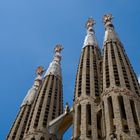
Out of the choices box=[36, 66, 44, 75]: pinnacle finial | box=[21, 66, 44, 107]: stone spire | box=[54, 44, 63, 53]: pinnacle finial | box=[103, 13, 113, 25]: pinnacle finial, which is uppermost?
box=[54, 44, 63, 53]: pinnacle finial

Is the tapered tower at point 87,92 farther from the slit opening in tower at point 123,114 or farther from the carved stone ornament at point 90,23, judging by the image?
the carved stone ornament at point 90,23

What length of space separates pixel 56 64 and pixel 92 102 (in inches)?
676

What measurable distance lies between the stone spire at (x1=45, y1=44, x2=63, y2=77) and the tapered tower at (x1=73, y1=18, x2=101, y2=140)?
526 centimetres

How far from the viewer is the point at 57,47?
2333 inches

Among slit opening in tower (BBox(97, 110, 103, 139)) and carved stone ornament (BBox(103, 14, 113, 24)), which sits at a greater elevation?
carved stone ornament (BBox(103, 14, 113, 24))

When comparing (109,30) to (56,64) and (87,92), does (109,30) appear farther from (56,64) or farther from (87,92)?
(87,92)

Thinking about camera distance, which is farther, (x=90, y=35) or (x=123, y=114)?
(x=90, y=35)

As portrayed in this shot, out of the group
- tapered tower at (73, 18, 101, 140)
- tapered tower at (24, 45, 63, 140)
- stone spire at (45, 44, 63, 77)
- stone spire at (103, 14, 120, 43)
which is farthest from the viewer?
stone spire at (45, 44, 63, 77)

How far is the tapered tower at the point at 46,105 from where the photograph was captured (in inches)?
1615

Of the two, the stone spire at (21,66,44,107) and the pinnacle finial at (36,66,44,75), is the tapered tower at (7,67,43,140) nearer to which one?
the stone spire at (21,66,44,107)

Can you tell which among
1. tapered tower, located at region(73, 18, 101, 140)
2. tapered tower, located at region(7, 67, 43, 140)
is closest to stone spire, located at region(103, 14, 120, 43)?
tapered tower, located at region(73, 18, 101, 140)

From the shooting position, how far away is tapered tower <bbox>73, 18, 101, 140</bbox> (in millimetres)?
35250

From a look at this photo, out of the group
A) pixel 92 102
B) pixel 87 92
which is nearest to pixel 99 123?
pixel 92 102

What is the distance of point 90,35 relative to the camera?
54.0 meters
